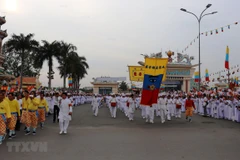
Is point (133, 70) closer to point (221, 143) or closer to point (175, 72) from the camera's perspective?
point (175, 72)

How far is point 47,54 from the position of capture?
36688mm

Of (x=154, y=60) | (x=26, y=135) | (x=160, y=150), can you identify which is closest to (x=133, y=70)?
(x=154, y=60)

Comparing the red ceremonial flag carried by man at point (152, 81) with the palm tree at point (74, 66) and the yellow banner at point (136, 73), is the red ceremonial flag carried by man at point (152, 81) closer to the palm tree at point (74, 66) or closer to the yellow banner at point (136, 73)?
the yellow banner at point (136, 73)

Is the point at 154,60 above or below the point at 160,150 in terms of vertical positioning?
above

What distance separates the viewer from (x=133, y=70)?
28.2 m

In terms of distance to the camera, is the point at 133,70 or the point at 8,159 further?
the point at 133,70

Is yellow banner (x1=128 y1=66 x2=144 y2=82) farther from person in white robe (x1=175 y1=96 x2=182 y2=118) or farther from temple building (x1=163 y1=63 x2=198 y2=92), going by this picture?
temple building (x1=163 y1=63 x2=198 y2=92)

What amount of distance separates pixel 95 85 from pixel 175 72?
2152cm

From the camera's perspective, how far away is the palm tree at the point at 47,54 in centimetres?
3647

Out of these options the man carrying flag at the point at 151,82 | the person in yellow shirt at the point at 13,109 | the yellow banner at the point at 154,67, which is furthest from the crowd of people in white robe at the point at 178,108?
the person in yellow shirt at the point at 13,109

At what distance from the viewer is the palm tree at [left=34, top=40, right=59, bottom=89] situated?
3647 centimetres

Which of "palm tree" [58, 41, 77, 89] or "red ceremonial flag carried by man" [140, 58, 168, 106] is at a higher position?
"palm tree" [58, 41, 77, 89]

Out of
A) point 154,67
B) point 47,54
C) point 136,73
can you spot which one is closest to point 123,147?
point 154,67

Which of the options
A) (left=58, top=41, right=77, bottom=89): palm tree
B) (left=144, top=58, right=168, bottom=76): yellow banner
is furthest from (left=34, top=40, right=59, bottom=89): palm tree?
(left=144, top=58, right=168, bottom=76): yellow banner
